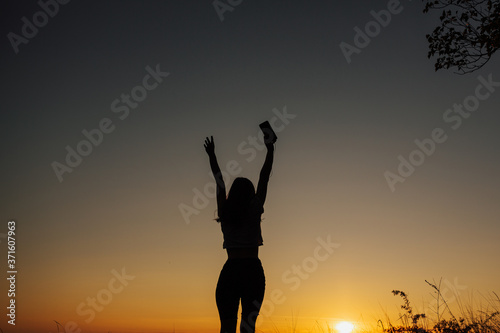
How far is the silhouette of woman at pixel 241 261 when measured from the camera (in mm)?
4707

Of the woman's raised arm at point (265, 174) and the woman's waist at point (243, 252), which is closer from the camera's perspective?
the woman's waist at point (243, 252)

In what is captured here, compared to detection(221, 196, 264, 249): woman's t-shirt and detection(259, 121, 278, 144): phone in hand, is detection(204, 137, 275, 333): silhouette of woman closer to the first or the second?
detection(221, 196, 264, 249): woman's t-shirt

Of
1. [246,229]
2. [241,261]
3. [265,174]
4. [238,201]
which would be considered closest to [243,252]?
[241,261]

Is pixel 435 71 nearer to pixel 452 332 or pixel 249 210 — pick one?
pixel 452 332

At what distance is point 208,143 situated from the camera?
5.56 metres

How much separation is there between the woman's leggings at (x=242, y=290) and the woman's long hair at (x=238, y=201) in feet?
1.42

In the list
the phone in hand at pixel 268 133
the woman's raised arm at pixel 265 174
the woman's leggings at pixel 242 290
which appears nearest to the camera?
the woman's leggings at pixel 242 290

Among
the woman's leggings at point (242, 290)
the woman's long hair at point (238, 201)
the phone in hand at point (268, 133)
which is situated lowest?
the woman's leggings at point (242, 290)

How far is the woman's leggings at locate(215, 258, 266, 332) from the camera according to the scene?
4.70 m

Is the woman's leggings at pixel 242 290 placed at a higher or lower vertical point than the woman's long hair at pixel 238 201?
lower

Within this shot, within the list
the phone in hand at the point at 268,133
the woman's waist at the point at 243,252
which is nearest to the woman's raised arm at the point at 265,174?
the phone in hand at the point at 268,133

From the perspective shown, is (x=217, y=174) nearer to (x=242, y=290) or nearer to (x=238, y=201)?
(x=238, y=201)

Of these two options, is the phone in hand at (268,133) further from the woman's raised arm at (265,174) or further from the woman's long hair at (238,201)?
the woman's long hair at (238,201)

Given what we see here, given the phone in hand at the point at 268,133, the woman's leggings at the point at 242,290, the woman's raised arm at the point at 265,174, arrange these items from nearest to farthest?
the woman's leggings at the point at 242,290 → the woman's raised arm at the point at 265,174 → the phone in hand at the point at 268,133
